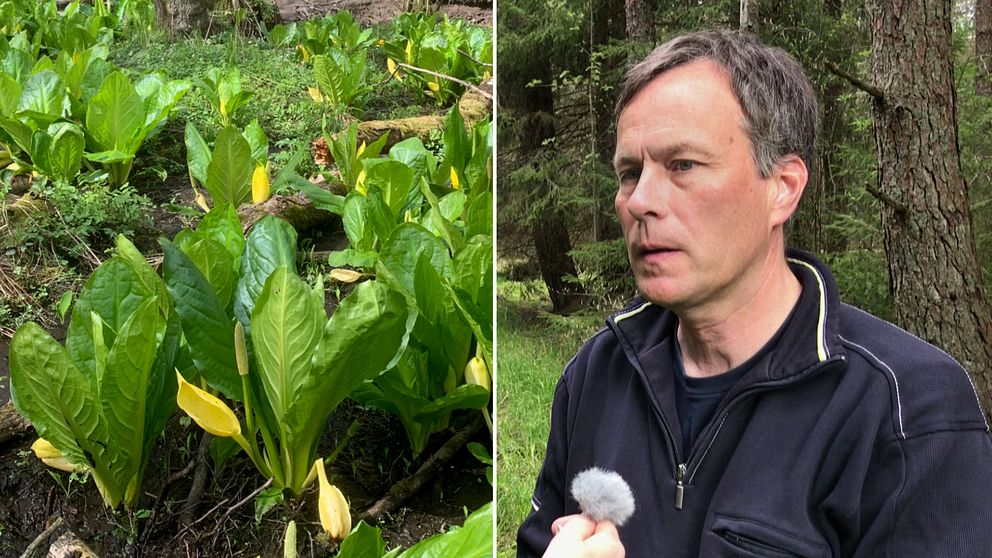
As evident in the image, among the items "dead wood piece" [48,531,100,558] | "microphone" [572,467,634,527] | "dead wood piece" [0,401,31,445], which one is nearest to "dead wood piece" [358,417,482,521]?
"dead wood piece" [48,531,100,558]

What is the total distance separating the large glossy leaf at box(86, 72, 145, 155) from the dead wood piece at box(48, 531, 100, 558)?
1.36 m

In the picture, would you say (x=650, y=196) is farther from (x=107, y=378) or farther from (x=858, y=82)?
(x=107, y=378)

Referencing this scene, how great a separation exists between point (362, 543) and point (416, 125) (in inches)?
74.1

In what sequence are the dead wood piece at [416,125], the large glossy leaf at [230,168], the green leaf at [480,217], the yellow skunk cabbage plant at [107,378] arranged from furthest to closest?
1. the dead wood piece at [416,125]
2. the large glossy leaf at [230,168]
3. the green leaf at [480,217]
4. the yellow skunk cabbage plant at [107,378]

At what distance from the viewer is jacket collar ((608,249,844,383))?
1.89ft

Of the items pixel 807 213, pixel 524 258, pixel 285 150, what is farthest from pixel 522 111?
pixel 285 150

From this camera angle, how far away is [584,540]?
586 mm

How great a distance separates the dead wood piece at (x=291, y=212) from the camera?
201 centimetres

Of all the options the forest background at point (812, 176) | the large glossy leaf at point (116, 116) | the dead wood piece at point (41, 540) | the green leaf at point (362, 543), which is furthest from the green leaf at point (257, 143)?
the forest background at point (812, 176)

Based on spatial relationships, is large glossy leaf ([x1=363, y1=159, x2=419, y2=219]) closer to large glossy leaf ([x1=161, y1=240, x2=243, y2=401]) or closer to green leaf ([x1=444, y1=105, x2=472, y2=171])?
green leaf ([x1=444, y1=105, x2=472, y2=171])

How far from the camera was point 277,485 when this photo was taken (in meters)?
1.35

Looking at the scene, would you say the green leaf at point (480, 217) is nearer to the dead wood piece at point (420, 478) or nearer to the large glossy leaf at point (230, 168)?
the dead wood piece at point (420, 478)

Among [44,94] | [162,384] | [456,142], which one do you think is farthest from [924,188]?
[44,94]

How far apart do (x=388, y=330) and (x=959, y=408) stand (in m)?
0.73
